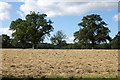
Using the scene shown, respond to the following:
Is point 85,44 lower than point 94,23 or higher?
lower

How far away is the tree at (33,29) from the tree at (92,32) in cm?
1129

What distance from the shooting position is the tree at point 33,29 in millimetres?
73113

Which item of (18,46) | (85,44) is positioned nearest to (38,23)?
(18,46)

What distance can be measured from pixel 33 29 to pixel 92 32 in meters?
21.4

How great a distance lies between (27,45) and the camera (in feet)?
253

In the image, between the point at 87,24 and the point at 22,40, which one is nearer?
the point at 22,40

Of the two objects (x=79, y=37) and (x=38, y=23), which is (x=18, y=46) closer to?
(x=38, y=23)

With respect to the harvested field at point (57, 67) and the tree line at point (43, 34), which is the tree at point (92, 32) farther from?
the harvested field at point (57, 67)

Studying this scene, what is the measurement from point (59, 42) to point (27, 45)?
66.9ft

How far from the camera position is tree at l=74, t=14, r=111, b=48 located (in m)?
75.5

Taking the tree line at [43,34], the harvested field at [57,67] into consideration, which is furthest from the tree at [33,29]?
the harvested field at [57,67]

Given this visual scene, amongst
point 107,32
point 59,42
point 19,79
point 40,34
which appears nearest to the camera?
point 19,79

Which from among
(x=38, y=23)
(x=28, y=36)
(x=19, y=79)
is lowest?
(x=19, y=79)

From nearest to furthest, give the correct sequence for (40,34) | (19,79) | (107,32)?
1. (19,79)
2. (40,34)
3. (107,32)
